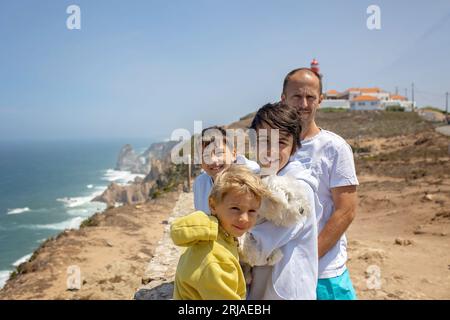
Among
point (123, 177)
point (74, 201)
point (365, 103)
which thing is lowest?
point (123, 177)

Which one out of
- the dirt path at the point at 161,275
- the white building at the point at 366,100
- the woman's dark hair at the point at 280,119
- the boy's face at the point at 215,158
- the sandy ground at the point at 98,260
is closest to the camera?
the woman's dark hair at the point at 280,119

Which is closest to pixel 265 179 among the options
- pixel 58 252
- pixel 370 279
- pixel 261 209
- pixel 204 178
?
pixel 261 209

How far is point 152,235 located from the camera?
1121 cm

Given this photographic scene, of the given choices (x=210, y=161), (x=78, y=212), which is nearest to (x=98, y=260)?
(x=210, y=161)

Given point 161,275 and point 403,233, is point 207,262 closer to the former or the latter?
point 161,275

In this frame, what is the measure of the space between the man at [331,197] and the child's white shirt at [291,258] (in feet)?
0.90

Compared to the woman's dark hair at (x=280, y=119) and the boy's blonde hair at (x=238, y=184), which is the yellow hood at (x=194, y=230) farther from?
the woman's dark hair at (x=280, y=119)

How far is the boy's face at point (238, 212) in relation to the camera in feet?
5.31

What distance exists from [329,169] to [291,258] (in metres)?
0.59

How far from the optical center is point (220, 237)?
1.65 metres

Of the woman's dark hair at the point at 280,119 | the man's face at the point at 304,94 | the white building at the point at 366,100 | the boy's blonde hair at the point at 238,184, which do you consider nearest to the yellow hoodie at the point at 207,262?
the boy's blonde hair at the point at 238,184

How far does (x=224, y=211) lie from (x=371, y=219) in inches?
421

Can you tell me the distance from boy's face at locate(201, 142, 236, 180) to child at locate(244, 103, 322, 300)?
1192 mm
